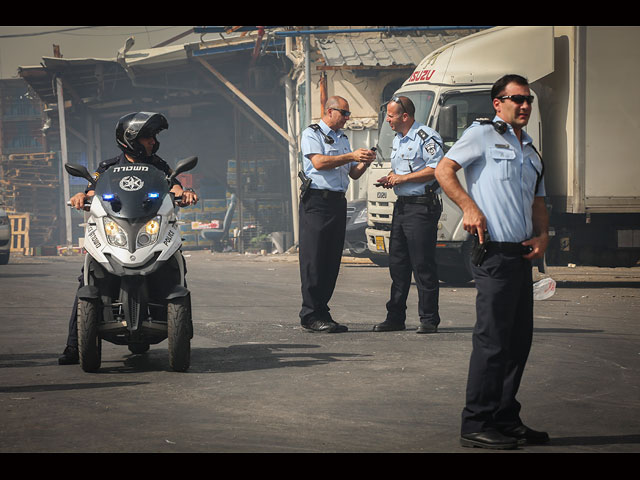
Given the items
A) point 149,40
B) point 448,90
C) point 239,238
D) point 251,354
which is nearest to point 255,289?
point 448,90

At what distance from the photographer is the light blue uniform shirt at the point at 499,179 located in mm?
5238

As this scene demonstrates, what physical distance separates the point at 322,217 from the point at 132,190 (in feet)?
9.15

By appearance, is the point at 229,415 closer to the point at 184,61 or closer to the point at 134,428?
the point at 134,428

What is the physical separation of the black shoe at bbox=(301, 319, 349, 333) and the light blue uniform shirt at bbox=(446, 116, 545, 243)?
14.4 ft

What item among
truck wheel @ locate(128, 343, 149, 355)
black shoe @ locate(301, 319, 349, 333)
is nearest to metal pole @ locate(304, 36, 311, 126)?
black shoe @ locate(301, 319, 349, 333)

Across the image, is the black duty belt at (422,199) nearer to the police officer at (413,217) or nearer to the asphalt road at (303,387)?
the police officer at (413,217)

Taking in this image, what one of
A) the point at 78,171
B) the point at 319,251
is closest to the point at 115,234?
the point at 78,171

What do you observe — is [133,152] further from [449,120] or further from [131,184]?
[449,120]

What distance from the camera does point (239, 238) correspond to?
93.2ft

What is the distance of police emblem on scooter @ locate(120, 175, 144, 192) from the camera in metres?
7.23

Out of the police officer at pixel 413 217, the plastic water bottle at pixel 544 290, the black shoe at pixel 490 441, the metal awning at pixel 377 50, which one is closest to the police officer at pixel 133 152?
the police officer at pixel 413 217

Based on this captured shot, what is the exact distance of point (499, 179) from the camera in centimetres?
525

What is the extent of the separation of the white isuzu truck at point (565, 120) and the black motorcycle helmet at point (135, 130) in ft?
20.1

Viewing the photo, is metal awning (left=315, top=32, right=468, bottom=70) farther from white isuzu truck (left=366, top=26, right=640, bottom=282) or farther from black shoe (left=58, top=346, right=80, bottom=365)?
black shoe (left=58, top=346, right=80, bottom=365)
